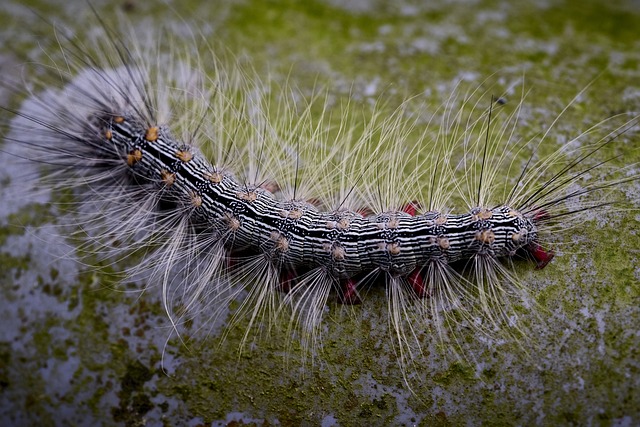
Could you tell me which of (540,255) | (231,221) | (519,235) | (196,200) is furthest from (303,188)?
(540,255)

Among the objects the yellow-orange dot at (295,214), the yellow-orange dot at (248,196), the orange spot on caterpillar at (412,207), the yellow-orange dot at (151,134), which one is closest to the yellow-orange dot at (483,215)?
the orange spot on caterpillar at (412,207)

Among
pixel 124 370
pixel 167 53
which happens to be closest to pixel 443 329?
pixel 124 370

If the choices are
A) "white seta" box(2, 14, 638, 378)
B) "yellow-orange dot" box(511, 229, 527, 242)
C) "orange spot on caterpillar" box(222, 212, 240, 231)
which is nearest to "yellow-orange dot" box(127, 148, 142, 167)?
"white seta" box(2, 14, 638, 378)

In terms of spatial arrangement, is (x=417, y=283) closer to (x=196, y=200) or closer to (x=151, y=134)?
(x=196, y=200)

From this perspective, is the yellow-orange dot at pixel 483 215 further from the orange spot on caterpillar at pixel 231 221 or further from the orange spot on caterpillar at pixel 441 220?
the orange spot on caterpillar at pixel 231 221

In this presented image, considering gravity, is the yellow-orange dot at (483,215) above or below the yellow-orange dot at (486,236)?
above

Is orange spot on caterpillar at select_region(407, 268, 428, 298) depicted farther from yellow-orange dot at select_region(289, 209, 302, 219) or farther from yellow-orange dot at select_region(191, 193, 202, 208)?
yellow-orange dot at select_region(191, 193, 202, 208)

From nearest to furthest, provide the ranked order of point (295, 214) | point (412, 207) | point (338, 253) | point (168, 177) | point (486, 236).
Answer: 1. point (486, 236)
2. point (338, 253)
3. point (295, 214)
4. point (412, 207)
5. point (168, 177)

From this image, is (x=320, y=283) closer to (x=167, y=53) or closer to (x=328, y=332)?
(x=328, y=332)
